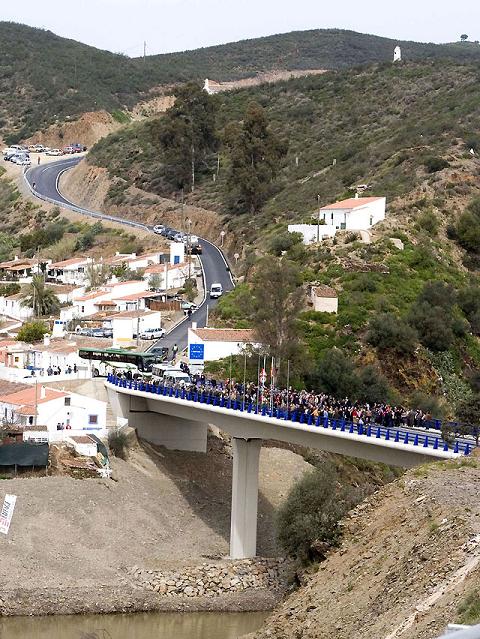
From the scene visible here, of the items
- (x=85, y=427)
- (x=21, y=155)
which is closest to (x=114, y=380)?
(x=85, y=427)

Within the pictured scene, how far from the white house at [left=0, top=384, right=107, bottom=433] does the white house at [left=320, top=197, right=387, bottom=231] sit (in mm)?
25341

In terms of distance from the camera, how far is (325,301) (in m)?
59.7

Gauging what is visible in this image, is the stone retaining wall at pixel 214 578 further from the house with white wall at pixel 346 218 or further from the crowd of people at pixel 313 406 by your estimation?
the house with white wall at pixel 346 218

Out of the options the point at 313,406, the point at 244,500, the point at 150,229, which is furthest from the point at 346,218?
the point at 244,500

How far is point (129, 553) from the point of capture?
40.7 metres

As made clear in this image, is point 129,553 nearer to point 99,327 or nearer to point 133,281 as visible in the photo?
point 99,327

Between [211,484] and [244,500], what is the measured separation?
5711 millimetres

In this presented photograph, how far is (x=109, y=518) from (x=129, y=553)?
1864 mm

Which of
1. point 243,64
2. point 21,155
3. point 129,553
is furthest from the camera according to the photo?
point 243,64

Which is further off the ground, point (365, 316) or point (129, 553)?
point (365, 316)

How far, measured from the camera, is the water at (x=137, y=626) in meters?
35.4

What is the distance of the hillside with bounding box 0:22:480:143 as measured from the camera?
149 meters

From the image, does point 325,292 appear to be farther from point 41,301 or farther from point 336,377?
point 41,301

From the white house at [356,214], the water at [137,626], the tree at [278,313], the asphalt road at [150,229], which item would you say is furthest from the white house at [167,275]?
the water at [137,626]
